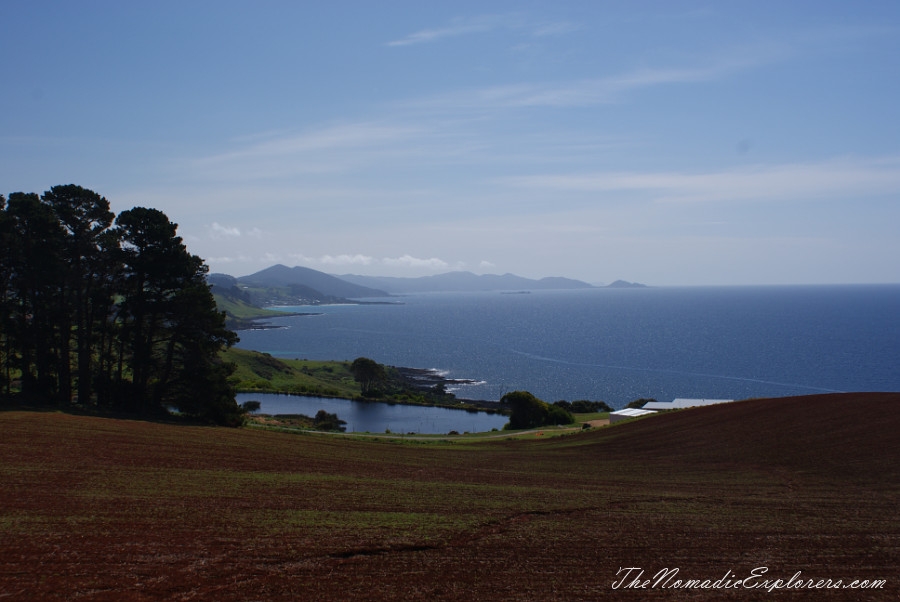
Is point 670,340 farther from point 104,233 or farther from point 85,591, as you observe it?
point 85,591

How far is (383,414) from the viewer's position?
66750 millimetres

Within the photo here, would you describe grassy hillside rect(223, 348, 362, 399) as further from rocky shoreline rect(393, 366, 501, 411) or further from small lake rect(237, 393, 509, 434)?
rocky shoreline rect(393, 366, 501, 411)

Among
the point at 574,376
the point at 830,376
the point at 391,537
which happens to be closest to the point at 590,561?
the point at 391,537

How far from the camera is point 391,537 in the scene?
12.7 metres

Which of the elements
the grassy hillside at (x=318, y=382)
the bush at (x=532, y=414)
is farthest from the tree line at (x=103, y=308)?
the grassy hillside at (x=318, y=382)

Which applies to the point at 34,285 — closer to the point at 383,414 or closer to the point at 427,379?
the point at 383,414

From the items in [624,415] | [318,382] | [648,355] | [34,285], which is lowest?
[648,355]

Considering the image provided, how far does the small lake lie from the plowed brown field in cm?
3410

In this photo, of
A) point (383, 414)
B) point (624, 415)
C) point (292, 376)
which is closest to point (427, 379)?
point (292, 376)

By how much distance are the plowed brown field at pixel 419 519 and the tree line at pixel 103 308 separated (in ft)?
29.6

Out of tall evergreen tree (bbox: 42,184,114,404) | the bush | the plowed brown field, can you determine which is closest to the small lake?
the bush

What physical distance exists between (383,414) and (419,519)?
53.6 meters

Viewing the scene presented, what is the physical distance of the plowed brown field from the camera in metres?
10.5

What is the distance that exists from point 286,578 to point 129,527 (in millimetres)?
4500
